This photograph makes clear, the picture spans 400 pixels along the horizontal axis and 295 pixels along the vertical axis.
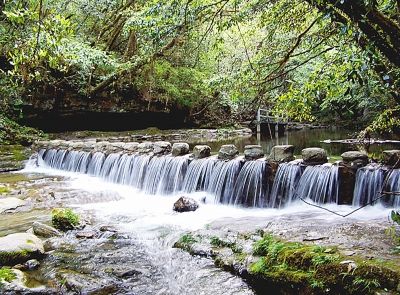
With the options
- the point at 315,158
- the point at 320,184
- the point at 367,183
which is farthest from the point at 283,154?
the point at 367,183

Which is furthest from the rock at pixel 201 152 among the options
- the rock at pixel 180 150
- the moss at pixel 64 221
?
the moss at pixel 64 221

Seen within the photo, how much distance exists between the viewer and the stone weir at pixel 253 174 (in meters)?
7.11

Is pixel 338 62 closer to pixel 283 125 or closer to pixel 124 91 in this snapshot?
pixel 124 91

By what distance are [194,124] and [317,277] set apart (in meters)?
19.4

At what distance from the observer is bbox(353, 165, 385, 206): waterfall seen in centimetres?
681

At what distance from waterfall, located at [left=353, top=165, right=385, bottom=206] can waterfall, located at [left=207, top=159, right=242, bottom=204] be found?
263cm

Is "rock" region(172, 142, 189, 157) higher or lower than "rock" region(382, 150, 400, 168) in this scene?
lower

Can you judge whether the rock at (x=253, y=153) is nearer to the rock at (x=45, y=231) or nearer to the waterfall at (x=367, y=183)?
the waterfall at (x=367, y=183)

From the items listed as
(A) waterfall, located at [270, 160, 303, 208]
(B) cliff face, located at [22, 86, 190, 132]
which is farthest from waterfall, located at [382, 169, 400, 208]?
(B) cliff face, located at [22, 86, 190, 132]

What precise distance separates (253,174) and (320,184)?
4.90ft

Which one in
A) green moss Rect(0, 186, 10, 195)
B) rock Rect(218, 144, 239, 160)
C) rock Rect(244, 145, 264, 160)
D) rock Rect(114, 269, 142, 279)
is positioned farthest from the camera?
green moss Rect(0, 186, 10, 195)

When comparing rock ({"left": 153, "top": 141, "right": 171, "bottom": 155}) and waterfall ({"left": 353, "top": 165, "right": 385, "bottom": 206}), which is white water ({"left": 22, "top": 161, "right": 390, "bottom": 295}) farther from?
rock ({"left": 153, "top": 141, "right": 171, "bottom": 155})

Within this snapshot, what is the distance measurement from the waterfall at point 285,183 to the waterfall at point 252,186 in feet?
0.71

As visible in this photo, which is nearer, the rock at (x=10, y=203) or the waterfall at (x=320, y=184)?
the waterfall at (x=320, y=184)
